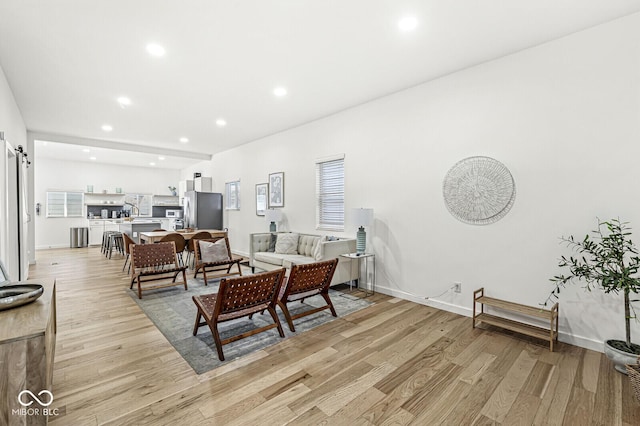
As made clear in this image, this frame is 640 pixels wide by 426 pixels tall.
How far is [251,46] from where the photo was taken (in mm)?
3117

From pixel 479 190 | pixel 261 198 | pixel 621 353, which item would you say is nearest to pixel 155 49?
pixel 479 190

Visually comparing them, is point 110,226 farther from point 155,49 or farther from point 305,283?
point 305,283

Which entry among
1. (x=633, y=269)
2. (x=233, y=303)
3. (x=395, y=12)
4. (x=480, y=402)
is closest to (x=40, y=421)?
(x=233, y=303)

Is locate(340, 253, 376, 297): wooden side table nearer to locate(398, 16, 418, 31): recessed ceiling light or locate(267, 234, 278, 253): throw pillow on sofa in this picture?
locate(267, 234, 278, 253): throw pillow on sofa

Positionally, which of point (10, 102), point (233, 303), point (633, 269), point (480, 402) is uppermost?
point (10, 102)


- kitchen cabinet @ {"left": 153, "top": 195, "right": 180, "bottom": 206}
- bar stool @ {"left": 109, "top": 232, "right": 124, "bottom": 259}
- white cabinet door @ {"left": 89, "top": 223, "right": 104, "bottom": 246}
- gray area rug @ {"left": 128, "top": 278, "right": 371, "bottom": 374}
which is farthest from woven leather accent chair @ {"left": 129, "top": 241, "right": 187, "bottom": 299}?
kitchen cabinet @ {"left": 153, "top": 195, "right": 180, "bottom": 206}

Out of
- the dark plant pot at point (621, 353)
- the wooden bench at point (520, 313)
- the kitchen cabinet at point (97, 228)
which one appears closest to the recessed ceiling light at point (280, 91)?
the wooden bench at point (520, 313)

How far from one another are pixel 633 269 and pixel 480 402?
5.77ft

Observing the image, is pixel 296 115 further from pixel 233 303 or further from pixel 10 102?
pixel 10 102

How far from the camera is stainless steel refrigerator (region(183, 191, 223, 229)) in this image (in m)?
8.38

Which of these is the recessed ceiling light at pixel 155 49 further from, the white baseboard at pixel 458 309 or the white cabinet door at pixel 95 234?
the white cabinet door at pixel 95 234

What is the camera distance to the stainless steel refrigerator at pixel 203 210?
838 centimetres

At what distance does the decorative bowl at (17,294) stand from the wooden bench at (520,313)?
381 centimetres

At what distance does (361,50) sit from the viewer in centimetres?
321
